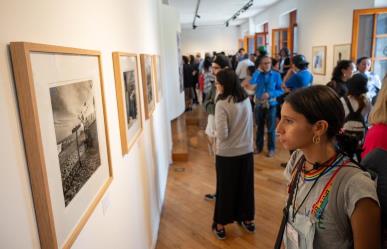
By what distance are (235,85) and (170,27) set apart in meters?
5.95

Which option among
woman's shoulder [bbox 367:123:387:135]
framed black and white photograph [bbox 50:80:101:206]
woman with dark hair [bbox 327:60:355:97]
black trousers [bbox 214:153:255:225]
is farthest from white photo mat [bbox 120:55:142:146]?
woman with dark hair [bbox 327:60:355:97]

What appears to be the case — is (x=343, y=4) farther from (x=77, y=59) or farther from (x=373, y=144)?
(x=77, y=59)

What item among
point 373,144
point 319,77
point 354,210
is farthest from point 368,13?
point 354,210

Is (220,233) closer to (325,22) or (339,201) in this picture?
(339,201)

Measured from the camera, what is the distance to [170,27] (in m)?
8.23

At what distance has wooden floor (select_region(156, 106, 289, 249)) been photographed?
10.5 ft

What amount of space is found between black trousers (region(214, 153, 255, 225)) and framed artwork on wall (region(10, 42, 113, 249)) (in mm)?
1776

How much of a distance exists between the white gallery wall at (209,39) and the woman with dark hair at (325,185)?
761 inches

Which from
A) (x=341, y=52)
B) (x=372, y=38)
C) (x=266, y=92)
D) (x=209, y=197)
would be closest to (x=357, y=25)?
(x=372, y=38)

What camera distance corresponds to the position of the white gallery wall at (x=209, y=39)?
1991cm

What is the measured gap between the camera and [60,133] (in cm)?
99

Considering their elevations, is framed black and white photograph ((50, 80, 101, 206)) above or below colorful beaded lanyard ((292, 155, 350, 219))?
above

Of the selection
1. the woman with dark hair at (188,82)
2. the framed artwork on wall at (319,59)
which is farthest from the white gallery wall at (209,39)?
the framed artwork on wall at (319,59)

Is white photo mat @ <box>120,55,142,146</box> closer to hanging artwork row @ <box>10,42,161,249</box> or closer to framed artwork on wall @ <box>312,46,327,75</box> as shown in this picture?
hanging artwork row @ <box>10,42,161,249</box>
